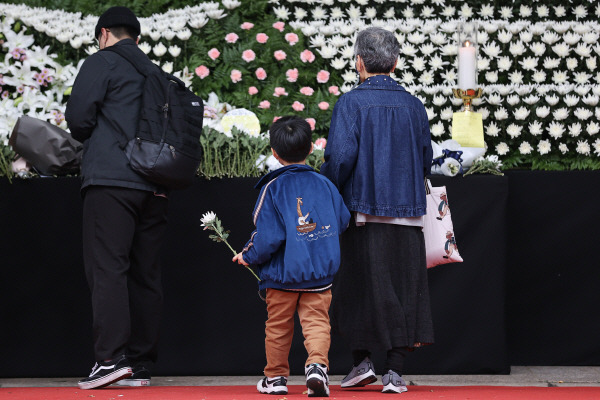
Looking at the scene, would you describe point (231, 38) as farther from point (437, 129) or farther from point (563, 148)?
point (563, 148)

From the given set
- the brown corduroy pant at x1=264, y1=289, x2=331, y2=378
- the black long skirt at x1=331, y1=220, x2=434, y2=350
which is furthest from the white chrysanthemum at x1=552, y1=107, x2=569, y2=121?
the brown corduroy pant at x1=264, y1=289, x2=331, y2=378

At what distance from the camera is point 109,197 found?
3.95 m

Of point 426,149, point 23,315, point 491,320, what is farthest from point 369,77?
point 23,315

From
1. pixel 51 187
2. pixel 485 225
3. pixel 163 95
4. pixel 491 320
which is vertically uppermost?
pixel 163 95

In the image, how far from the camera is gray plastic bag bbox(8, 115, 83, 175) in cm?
464

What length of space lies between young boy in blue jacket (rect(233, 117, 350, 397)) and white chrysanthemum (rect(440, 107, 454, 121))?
2059 millimetres

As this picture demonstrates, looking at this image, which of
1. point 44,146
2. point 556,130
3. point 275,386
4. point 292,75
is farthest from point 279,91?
point 275,386

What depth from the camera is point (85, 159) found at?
13.2ft

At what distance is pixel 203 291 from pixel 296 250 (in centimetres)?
134

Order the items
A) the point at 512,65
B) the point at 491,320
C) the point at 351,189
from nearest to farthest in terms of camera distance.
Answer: the point at 351,189 → the point at 491,320 → the point at 512,65

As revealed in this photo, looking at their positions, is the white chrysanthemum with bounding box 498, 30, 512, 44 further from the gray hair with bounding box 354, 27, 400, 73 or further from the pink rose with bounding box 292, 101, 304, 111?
the gray hair with bounding box 354, 27, 400, 73

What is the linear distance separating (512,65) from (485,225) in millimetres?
1601

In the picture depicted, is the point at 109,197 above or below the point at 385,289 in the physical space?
above

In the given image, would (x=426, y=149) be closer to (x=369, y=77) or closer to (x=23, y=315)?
(x=369, y=77)
